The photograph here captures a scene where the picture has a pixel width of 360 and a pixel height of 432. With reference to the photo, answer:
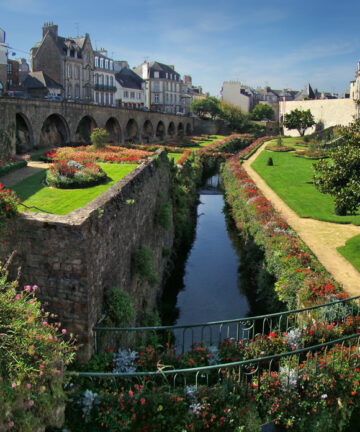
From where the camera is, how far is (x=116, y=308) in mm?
8500

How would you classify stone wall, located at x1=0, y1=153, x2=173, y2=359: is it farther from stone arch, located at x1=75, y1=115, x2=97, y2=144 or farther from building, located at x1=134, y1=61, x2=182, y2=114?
building, located at x1=134, y1=61, x2=182, y2=114

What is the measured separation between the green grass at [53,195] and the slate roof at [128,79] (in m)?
60.9

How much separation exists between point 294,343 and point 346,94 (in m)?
107

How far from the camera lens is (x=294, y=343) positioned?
8789mm

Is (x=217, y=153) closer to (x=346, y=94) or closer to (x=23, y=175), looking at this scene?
(x=23, y=175)

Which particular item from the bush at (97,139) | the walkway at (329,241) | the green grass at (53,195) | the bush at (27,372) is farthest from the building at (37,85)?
the bush at (27,372)

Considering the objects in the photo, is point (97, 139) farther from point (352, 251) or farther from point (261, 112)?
point (261, 112)

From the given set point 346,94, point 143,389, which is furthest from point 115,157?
point 346,94

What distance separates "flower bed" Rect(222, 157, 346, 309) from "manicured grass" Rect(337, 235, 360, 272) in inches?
63.7

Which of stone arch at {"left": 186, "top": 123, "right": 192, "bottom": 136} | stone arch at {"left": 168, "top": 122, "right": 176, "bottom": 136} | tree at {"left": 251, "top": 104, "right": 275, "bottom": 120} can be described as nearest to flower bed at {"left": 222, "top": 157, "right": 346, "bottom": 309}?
stone arch at {"left": 168, "top": 122, "right": 176, "bottom": 136}

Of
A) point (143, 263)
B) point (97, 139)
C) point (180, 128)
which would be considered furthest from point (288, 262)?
point (180, 128)

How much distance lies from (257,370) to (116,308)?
293cm

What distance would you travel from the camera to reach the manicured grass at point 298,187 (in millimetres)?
22133

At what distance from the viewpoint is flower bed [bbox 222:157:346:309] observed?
1088 centimetres
